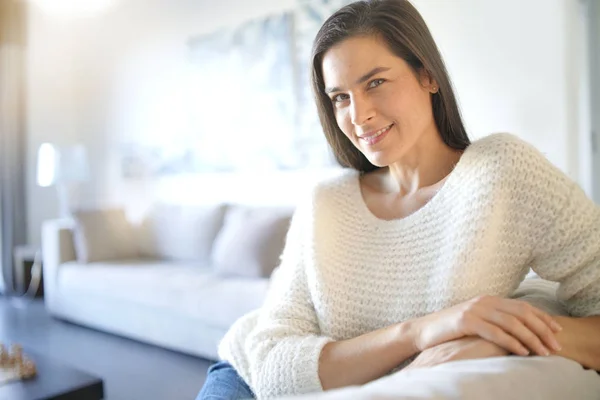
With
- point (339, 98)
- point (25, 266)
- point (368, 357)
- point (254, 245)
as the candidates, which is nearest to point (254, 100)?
point (254, 245)

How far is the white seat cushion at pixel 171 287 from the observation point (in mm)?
2730

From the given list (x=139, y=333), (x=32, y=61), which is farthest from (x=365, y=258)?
(x=32, y=61)

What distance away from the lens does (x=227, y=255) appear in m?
3.09

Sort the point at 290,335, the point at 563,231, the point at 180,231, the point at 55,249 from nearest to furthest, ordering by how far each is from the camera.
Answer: the point at 563,231 < the point at 290,335 < the point at 180,231 < the point at 55,249

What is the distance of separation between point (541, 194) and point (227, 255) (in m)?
2.36

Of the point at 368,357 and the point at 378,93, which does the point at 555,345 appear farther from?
the point at 378,93

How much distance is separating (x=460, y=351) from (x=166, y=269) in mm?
2787

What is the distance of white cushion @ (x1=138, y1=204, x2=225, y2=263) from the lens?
3623mm

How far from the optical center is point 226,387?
106 centimetres

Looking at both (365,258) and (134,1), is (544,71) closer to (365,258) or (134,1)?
(365,258)

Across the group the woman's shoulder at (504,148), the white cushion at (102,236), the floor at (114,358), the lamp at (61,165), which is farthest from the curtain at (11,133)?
the woman's shoulder at (504,148)

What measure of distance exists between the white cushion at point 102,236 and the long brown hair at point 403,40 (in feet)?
9.94

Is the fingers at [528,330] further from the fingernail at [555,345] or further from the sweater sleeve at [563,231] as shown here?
the sweater sleeve at [563,231]

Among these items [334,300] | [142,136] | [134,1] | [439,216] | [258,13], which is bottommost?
[334,300]
